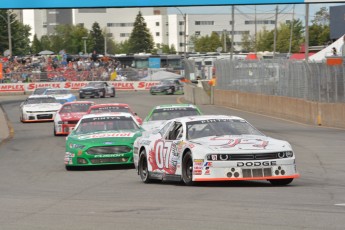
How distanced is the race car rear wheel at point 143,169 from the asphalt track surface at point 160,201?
172 mm

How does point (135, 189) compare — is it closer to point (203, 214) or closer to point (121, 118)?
point (203, 214)

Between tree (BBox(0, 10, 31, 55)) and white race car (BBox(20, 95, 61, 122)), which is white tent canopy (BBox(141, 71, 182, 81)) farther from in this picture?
white race car (BBox(20, 95, 61, 122))

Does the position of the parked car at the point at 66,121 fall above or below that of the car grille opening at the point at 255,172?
below

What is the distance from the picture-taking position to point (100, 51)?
6964 inches

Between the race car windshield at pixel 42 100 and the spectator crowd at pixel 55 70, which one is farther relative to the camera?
the spectator crowd at pixel 55 70

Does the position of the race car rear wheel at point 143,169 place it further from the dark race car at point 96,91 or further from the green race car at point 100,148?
the dark race car at point 96,91

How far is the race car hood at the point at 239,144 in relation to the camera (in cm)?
1372

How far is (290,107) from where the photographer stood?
3997 centimetres

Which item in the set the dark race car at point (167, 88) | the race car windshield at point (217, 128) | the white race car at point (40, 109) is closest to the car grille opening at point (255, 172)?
the race car windshield at point (217, 128)

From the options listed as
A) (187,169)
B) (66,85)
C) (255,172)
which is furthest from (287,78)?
(66,85)

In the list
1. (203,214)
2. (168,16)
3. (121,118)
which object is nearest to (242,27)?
(168,16)

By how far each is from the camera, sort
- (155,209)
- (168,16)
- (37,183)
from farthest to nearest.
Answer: (168,16) → (37,183) → (155,209)

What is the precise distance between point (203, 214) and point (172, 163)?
4.72 m

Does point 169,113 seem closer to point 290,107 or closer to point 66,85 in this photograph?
point 290,107
